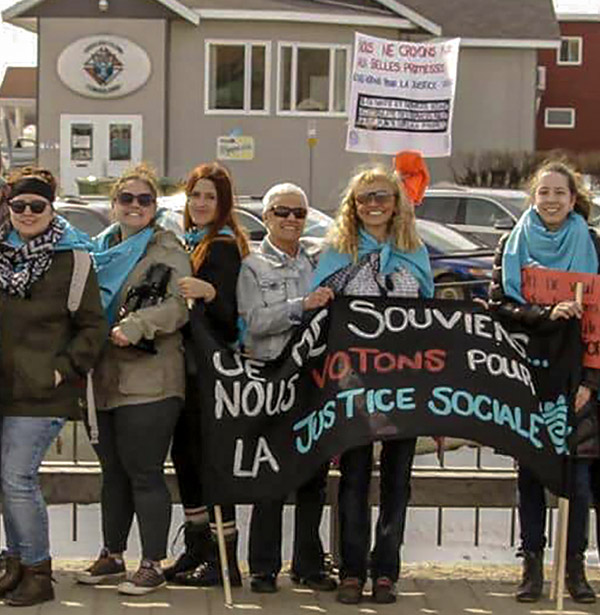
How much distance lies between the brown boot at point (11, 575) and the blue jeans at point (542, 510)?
2209 millimetres

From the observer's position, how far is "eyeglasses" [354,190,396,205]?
597 cm

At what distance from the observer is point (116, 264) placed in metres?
5.98

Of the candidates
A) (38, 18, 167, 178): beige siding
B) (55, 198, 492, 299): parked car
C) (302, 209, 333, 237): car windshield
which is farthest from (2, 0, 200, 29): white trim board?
(302, 209, 333, 237): car windshield

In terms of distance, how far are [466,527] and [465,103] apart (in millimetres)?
31038

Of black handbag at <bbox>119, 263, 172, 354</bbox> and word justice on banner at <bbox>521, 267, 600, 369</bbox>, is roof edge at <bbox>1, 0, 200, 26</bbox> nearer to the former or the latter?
black handbag at <bbox>119, 263, 172, 354</bbox>

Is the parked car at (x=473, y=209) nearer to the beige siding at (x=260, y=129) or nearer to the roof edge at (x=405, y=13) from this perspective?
the beige siding at (x=260, y=129)

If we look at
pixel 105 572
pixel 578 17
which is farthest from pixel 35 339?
pixel 578 17

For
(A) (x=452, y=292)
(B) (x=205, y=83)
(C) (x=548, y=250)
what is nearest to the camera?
(C) (x=548, y=250)

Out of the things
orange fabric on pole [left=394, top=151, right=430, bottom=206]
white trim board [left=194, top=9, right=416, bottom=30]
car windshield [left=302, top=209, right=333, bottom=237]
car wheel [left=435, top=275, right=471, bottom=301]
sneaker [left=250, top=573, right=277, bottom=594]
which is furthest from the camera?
white trim board [left=194, top=9, right=416, bottom=30]

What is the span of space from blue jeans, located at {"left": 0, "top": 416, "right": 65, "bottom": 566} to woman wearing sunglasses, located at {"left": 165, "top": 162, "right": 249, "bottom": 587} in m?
0.62

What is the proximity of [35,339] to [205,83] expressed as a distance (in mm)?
28659

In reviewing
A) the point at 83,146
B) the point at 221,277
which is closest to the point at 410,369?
the point at 221,277

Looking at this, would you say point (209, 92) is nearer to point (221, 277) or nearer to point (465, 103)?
point (465, 103)

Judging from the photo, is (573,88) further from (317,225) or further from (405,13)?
(317,225)
